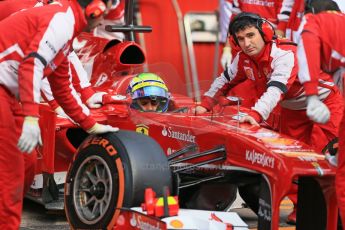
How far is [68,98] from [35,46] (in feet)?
1.93

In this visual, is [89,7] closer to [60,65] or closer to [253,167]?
[60,65]

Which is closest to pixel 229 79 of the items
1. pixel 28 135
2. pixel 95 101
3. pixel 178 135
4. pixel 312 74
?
pixel 95 101

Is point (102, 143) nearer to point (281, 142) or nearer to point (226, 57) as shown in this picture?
point (281, 142)

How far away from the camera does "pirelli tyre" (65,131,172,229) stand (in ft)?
17.2

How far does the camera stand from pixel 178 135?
5.95m

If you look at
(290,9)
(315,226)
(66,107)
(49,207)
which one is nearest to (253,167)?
(315,226)

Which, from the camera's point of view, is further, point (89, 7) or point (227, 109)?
point (227, 109)

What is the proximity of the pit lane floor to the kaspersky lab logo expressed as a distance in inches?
40.8

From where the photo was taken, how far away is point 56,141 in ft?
22.4

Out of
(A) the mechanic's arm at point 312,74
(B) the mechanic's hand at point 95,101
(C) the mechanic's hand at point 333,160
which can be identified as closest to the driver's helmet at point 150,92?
(B) the mechanic's hand at point 95,101

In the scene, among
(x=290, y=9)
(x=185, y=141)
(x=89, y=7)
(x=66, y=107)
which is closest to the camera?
(x=89, y=7)

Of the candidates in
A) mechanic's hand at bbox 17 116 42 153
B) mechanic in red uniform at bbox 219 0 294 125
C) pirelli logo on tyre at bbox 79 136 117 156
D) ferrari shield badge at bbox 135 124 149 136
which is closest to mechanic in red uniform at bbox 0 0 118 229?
mechanic's hand at bbox 17 116 42 153

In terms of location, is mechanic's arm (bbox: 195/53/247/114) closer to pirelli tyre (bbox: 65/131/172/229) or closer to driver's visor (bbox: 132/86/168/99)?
driver's visor (bbox: 132/86/168/99)

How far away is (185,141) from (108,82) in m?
1.74
